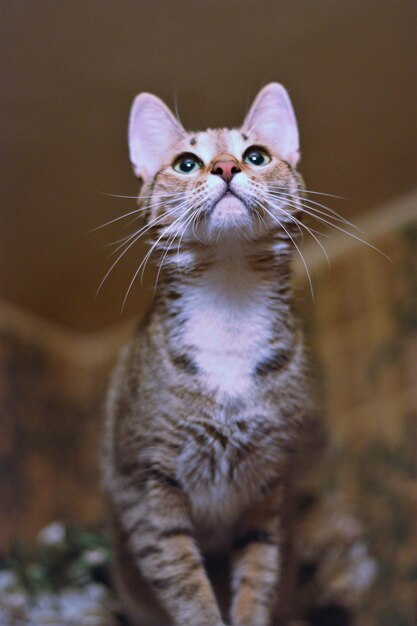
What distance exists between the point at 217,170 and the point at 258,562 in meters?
0.60

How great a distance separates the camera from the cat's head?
1013mm

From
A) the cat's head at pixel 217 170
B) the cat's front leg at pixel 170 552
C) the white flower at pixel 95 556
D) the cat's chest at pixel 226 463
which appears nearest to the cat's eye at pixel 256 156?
the cat's head at pixel 217 170

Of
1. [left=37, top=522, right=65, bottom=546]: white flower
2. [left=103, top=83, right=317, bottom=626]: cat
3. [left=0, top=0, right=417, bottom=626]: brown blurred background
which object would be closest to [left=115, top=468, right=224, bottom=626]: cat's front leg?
[left=103, top=83, right=317, bottom=626]: cat

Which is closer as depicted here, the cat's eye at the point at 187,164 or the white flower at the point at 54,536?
the cat's eye at the point at 187,164

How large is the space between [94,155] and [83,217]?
160 mm

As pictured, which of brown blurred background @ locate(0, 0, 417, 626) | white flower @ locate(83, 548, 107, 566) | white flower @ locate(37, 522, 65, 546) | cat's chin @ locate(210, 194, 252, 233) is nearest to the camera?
cat's chin @ locate(210, 194, 252, 233)

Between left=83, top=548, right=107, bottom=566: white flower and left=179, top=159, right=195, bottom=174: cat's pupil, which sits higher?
left=179, top=159, right=195, bottom=174: cat's pupil

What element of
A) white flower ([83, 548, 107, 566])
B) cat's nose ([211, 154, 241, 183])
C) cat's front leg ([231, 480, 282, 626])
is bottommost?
cat's front leg ([231, 480, 282, 626])

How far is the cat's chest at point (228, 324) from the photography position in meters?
1.12

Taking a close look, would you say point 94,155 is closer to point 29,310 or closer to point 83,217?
point 83,217

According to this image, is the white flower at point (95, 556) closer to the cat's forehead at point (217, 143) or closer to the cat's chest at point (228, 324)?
the cat's chest at point (228, 324)

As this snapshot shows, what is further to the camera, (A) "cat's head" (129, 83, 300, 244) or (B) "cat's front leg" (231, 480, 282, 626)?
(B) "cat's front leg" (231, 480, 282, 626)

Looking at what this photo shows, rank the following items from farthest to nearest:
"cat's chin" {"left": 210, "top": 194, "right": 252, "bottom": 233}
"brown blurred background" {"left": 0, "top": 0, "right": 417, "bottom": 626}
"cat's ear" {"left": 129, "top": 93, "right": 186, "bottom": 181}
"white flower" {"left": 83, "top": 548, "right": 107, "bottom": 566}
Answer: "white flower" {"left": 83, "top": 548, "right": 107, "bottom": 566} < "brown blurred background" {"left": 0, "top": 0, "right": 417, "bottom": 626} < "cat's ear" {"left": 129, "top": 93, "right": 186, "bottom": 181} < "cat's chin" {"left": 210, "top": 194, "right": 252, "bottom": 233}

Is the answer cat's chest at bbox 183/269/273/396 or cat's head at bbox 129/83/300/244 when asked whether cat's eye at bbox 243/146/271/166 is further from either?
cat's chest at bbox 183/269/273/396
